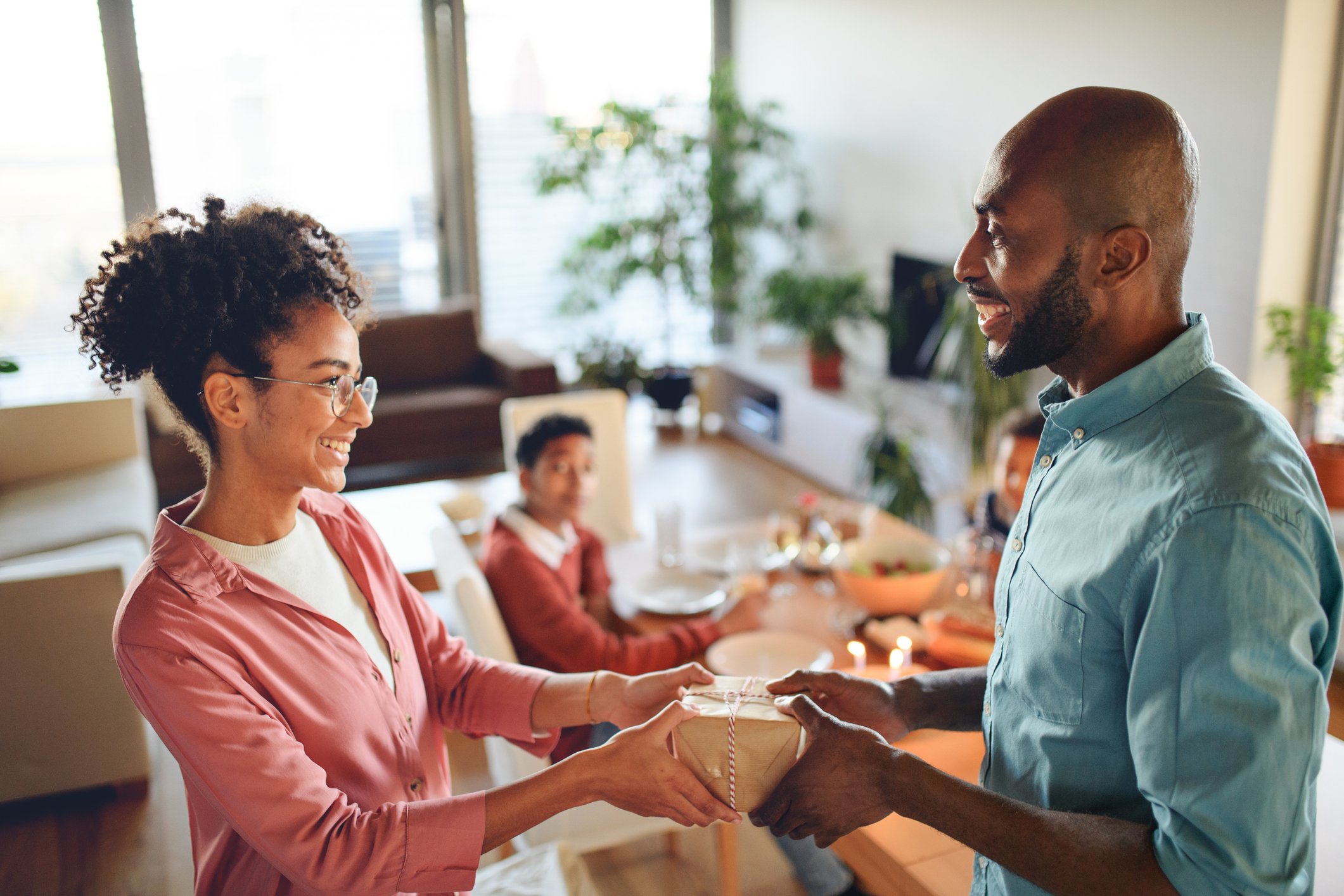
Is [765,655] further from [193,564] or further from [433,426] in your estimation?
[433,426]

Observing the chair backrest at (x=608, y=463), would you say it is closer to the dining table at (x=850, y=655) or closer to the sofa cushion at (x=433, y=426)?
the dining table at (x=850, y=655)

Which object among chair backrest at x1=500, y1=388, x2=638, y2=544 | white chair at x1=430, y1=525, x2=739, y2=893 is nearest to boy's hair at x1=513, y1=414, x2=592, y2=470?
white chair at x1=430, y1=525, x2=739, y2=893

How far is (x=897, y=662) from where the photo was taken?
1.95 metres

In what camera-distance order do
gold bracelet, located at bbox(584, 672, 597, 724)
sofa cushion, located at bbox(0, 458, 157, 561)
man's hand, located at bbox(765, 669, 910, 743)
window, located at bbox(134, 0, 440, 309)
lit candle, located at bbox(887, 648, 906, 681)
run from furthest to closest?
window, located at bbox(134, 0, 440, 309) → sofa cushion, located at bbox(0, 458, 157, 561) → lit candle, located at bbox(887, 648, 906, 681) → gold bracelet, located at bbox(584, 672, 597, 724) → man's hand, located at bbox(765, 669, 910, 743)

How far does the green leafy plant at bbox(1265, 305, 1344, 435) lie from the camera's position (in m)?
3.49

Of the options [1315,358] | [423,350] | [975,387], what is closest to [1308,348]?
[1315,358]

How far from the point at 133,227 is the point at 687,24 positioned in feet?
20.2

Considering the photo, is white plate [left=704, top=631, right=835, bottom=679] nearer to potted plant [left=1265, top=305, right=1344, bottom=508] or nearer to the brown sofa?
potted plant [left=1265, top=305, right=1344, bottom=508]

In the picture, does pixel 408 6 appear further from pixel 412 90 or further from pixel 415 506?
pixel 415 506

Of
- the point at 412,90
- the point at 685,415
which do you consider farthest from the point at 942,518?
the point at 412,90

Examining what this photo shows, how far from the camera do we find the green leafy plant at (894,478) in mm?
4074

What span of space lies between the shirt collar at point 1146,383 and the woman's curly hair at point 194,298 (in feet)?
2.81

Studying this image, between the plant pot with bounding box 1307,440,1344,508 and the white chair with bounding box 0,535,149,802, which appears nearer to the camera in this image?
the white chair with bounding box 0,535,149,802

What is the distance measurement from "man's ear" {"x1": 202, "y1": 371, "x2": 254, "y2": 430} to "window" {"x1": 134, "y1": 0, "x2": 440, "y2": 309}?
4642 millimetres
